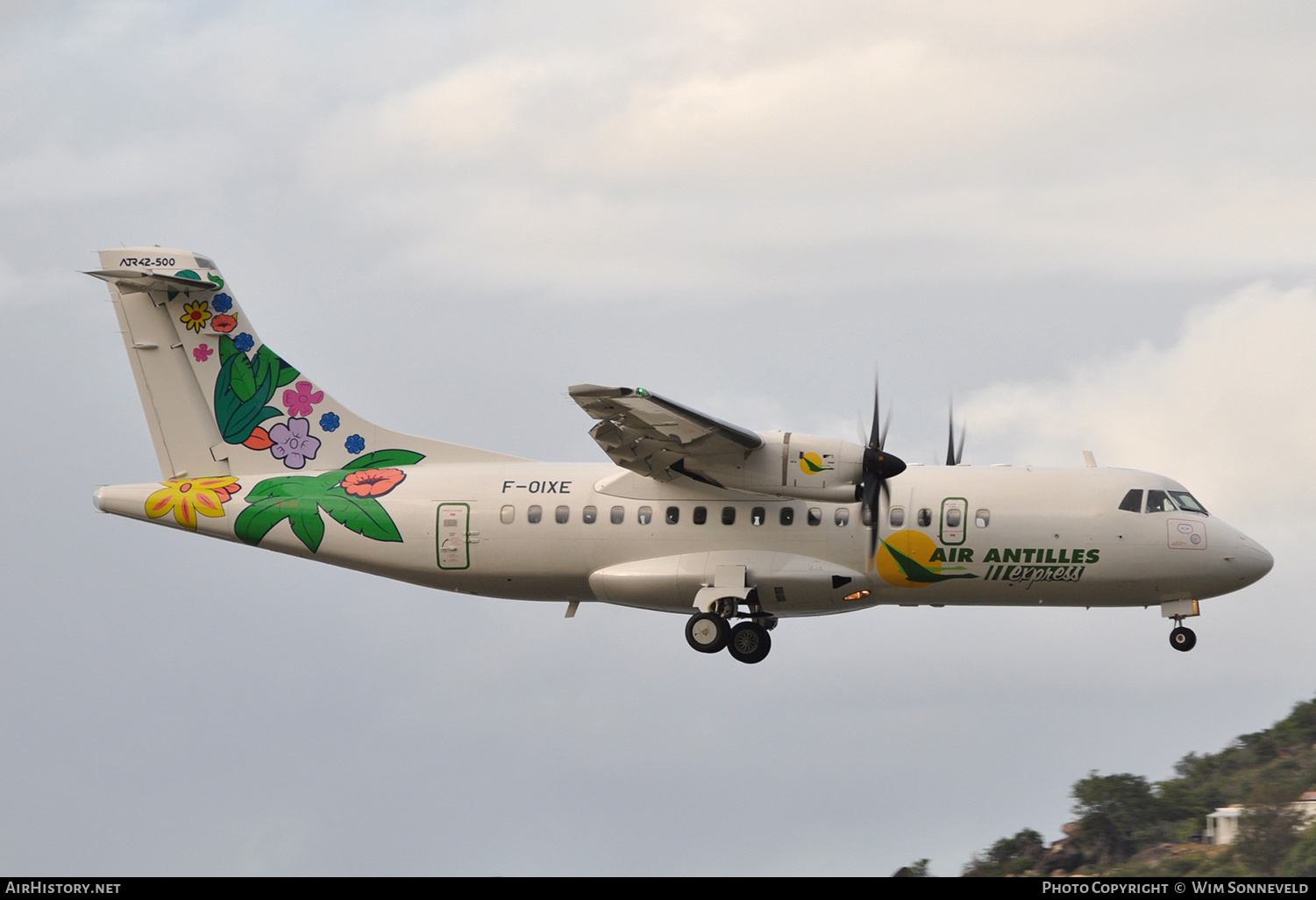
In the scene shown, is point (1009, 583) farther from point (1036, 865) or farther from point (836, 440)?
point (1036, 865)

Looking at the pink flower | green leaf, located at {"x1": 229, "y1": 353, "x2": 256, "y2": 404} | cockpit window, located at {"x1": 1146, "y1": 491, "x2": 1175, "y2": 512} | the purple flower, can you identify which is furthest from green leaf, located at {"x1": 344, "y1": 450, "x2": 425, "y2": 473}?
cockpit window, located at {"x1": 1146, "y1": 491, "x2": 1175, "y2": 512}

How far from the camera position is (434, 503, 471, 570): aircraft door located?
28.2 metres

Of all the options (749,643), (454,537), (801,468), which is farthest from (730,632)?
(454,537)

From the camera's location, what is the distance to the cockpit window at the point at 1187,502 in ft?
90.1

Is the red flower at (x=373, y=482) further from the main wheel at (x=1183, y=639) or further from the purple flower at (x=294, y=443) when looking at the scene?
the main wheel at (x=1183, y=639)

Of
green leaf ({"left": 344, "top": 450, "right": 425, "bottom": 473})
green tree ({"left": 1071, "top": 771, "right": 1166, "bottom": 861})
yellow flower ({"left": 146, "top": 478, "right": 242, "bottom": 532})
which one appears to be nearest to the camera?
yellow flower ({"left": 146, "top": 478, "right": 242, "bottom": 532})

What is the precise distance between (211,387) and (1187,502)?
19037mm

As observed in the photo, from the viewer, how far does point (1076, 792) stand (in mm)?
39344

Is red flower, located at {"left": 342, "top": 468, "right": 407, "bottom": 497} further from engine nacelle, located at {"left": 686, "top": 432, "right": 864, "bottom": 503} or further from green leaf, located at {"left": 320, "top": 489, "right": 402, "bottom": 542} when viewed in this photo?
engine nacelle, located at {"left": 686, "top": 432, "right": 864, "bottom": 503}

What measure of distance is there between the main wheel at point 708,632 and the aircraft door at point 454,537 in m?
4.45

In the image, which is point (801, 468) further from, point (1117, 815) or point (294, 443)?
point (1117, 815)

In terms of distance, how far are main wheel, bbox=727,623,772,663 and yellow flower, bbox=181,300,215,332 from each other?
12.4m

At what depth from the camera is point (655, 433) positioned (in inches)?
1038

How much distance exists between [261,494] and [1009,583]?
46.7 feet
